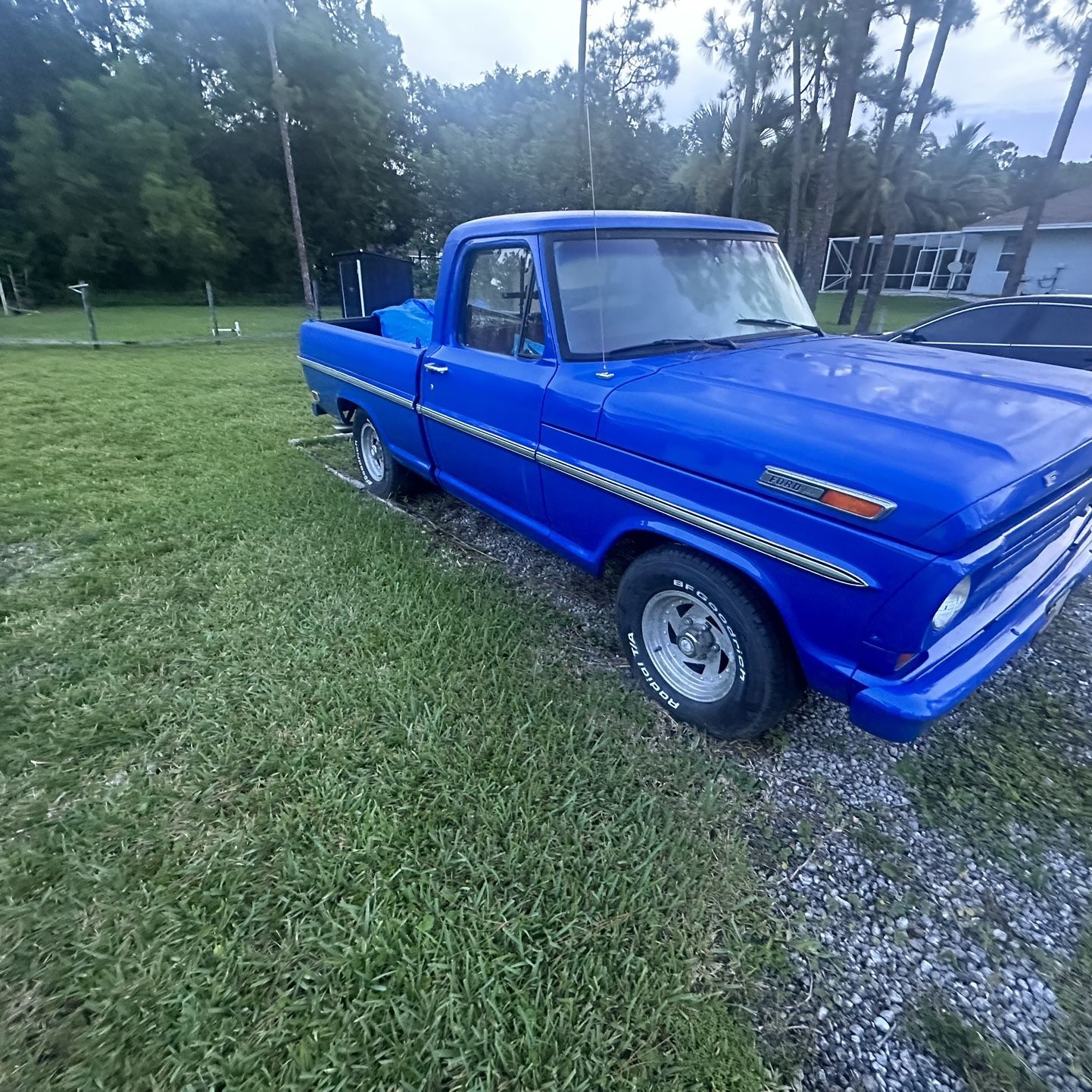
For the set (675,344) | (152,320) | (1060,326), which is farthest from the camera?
(152,320)

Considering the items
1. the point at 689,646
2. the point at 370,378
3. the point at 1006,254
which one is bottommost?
the point at 689,646

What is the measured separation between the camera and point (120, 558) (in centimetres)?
402

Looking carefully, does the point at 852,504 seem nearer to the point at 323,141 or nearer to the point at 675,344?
the point at 675,344

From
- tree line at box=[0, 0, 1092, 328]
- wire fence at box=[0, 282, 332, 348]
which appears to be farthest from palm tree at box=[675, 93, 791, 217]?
wire fence at box=[0, 282, 332, 348]

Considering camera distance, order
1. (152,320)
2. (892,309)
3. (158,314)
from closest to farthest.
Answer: (152,320)
(158,314)
(892,309)

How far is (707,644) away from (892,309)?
1085 inches

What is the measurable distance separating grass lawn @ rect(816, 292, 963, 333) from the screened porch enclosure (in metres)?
0.89

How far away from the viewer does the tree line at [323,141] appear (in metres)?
22.1

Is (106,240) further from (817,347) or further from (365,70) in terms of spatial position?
(817,347)

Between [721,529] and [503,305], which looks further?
[503,305]

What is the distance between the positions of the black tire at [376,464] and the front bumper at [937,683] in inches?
139

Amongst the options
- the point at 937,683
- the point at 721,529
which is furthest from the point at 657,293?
the point at 937,683

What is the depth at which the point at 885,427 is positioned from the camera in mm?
2055

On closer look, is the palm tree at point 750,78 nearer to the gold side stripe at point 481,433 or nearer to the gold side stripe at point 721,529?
the gold side stripe at point 481,433
